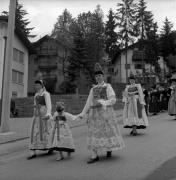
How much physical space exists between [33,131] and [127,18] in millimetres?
57535

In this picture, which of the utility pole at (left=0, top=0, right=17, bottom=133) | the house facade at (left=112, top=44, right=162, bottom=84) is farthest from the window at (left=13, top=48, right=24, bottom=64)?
the utility pole at (left=0, top=0, right=17, bottom=133)

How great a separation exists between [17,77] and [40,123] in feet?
130

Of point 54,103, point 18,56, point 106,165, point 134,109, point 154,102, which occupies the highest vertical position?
point 18,56

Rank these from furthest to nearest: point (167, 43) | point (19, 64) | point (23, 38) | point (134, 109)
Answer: point (167, 43) → point (19, 64) → point (23, 38) → point (134, 109)

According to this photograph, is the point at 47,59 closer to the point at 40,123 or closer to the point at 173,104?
the point at 173,104

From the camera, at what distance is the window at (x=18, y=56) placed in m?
47.4

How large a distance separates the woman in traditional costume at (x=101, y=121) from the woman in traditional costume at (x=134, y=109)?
159 inches

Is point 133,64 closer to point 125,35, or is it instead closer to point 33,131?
point 125,35

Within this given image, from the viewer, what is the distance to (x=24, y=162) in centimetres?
935

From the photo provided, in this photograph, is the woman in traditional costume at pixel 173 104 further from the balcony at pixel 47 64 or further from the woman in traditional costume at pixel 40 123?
the balcony at pixel 47 64

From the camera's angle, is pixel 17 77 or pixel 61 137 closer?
pixel 61 137

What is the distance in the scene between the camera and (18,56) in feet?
159

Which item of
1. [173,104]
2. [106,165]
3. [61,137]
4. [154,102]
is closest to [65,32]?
[154,102]

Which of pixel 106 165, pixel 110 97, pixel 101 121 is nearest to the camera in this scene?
pixel 106 165
